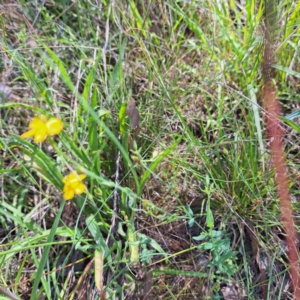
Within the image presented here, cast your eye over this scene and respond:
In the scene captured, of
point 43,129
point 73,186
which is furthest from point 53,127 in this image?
point 73,186

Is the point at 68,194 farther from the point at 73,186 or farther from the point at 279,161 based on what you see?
the point at 279,161

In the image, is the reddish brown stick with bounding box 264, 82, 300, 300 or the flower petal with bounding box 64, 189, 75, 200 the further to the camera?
the reddish brown stick with bounding box 264, 82, 300, 300

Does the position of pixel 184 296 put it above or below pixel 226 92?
below

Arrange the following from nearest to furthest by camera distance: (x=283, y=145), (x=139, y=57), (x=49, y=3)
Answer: (x=283, y=145) < (x=139, y=57) < (x=49, y=3)

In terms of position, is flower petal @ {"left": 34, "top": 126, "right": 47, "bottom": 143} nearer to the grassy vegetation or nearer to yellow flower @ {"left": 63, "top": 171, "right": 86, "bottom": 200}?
yellow flower @ {"left": 63, "top": 171, "right": 86, "bottom": 200}

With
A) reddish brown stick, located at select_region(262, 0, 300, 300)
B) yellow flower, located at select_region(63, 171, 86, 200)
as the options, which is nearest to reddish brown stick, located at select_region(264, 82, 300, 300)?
reddish brown stick, located at select_region(262, 0, 300, 300)

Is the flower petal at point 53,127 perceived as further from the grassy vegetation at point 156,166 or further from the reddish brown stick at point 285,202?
the reddish brown stick at point 285,202

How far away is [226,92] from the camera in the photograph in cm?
142

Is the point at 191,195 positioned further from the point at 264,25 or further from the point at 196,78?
the point at 264,25

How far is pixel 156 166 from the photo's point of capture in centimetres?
125

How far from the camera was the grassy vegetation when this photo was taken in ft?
3.91

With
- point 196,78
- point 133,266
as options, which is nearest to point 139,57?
point 196,78

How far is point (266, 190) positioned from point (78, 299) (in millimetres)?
675

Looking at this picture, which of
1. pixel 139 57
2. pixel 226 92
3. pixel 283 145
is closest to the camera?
pixel 283 145
